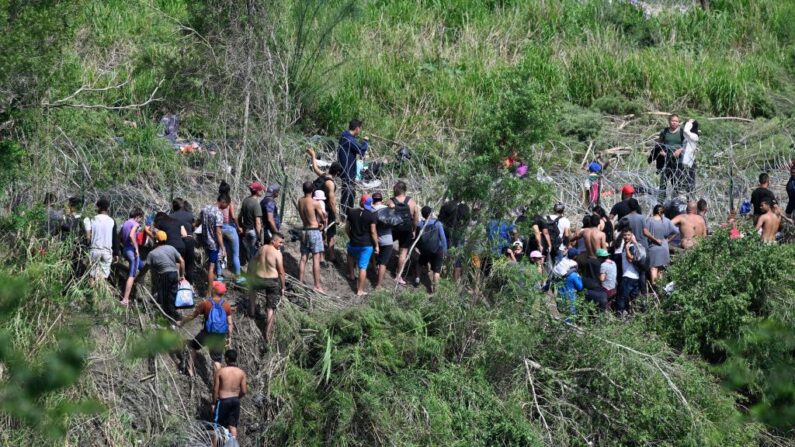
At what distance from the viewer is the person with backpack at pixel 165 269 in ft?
50.9

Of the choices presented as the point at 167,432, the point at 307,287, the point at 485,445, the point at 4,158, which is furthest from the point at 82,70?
the point at 485,445

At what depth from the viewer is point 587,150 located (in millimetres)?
23141

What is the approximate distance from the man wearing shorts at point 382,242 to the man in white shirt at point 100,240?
329cm

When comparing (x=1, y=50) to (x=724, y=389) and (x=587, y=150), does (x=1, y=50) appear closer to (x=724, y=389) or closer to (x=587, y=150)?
(x=724, y=389)

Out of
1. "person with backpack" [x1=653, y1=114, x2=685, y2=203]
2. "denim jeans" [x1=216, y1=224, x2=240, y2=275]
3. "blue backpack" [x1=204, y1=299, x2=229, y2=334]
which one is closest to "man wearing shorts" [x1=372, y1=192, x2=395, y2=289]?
"denim jeans" [x1=216, y1=224, x2=240, y2=275]

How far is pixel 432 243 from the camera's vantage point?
16.8 m

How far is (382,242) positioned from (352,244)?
386mm

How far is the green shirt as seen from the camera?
1655cm

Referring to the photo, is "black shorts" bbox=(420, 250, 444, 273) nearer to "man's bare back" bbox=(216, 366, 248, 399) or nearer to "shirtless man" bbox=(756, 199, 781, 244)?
"man's bare back" bbox=(216, 366, 248, 399)

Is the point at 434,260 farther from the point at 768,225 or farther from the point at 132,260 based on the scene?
the point at 768,225

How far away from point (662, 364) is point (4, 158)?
833 centimetres

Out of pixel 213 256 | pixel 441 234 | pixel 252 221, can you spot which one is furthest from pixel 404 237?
pixel 213 256

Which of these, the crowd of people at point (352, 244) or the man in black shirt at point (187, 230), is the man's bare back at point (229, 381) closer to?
the crowd of people at point (352, 244)

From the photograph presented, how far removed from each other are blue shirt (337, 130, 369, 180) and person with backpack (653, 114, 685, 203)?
4859mm
